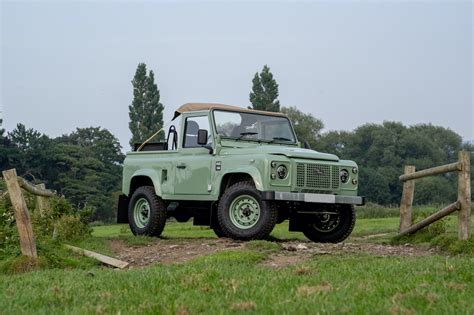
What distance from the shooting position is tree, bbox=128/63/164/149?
7100 cm

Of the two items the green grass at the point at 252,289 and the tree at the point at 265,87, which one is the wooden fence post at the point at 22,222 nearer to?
the green grass at the point at 252,289

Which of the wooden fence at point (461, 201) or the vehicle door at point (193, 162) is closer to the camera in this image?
the wooden fence at point (461, 201)

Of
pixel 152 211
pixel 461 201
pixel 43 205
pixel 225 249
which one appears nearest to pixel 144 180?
pixel 152 211

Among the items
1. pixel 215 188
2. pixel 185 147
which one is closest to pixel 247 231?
pixel 215 188

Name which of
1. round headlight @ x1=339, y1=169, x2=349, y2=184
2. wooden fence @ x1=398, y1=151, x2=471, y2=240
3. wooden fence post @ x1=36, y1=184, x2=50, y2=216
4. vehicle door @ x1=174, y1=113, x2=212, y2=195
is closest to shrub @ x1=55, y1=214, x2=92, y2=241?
wooden fence post @ x1=36, y1=184, x2=50, y2=216

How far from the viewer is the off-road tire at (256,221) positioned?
12719 millimetres

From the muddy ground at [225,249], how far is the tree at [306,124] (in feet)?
251

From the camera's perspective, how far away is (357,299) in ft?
20.4

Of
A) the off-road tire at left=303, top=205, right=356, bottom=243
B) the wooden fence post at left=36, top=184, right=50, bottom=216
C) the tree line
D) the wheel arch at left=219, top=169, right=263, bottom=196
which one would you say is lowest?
the off-road tire at left=303, top=205, right=356, bottom=243

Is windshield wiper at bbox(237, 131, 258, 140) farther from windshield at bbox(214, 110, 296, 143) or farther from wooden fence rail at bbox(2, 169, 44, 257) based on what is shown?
wooden fence rail at bbox(2, 169, 44, 257)

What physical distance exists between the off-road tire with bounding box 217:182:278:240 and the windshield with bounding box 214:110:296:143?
136 cm

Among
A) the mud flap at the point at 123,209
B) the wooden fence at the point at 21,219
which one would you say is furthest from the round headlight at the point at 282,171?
the mud flap at the point at 123,209

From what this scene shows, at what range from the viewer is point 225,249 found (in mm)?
11508

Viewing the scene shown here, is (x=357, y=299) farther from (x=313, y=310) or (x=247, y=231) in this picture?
(x=247, y=231)
